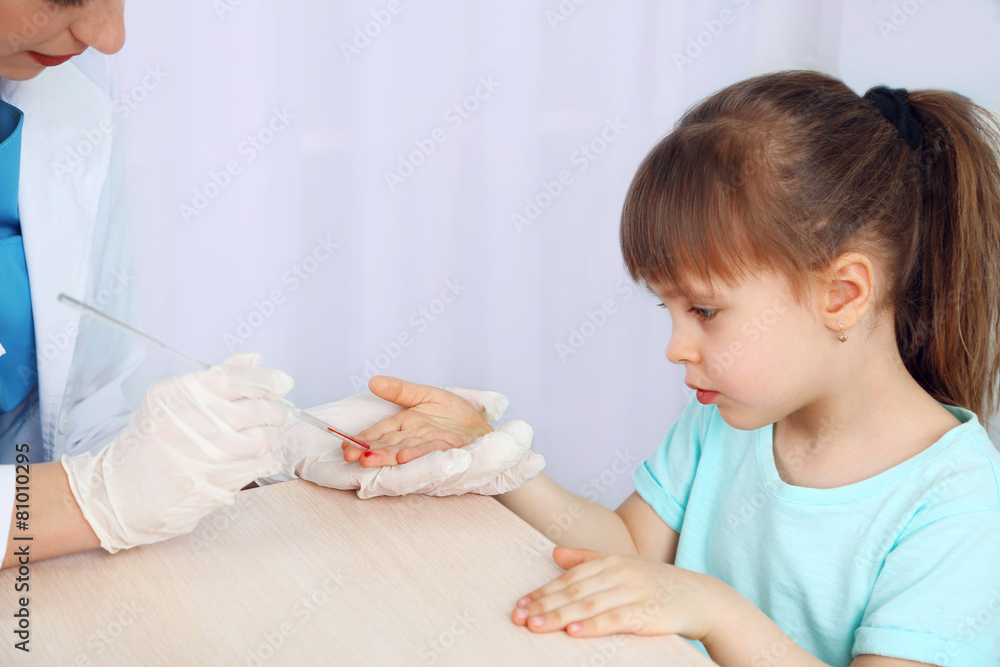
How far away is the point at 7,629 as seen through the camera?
622 millimetres

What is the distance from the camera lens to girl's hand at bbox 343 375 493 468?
893 millimetres

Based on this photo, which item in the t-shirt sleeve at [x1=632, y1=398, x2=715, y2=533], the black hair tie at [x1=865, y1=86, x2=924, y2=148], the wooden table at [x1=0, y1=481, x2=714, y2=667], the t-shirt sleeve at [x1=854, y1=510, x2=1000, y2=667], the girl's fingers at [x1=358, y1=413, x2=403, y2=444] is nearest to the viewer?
the wooden table at [x1=0, y1=481, x2=714, y2=667]

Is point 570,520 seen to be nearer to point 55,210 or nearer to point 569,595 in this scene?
point 569,595

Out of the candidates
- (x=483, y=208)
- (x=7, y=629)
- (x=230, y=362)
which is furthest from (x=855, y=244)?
(x=483, y=208)

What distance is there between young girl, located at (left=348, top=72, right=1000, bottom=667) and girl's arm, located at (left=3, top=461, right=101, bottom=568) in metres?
0.28

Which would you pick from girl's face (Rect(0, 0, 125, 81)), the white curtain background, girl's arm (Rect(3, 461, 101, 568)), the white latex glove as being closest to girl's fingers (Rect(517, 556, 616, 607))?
the white latex glove

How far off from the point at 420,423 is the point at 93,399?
21.4 inches

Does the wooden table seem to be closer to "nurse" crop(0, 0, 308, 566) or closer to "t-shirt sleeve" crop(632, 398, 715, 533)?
"nurse" crop(0, 0, 308, 566)

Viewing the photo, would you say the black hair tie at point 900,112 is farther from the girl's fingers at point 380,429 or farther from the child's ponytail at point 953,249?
the girl's fingers at point 380,429

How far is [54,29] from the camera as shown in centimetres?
86

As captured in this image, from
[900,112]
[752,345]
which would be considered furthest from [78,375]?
[900,112]

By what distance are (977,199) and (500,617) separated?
0.62 m

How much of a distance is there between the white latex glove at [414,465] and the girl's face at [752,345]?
0.65 feet

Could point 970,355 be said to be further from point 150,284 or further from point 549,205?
point 150,284
